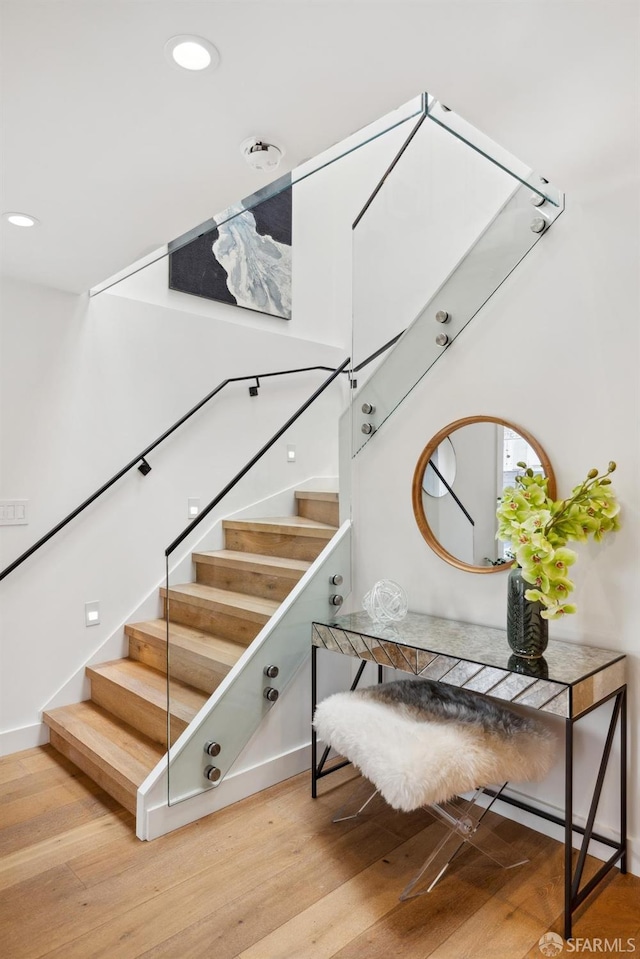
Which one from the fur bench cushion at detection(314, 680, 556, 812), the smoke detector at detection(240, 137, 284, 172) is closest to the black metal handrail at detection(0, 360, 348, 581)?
the smoke detector at detection(240, 137, 284, 172)

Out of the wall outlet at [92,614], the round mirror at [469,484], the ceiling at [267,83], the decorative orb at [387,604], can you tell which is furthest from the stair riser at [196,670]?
the ceiling at [267,83]

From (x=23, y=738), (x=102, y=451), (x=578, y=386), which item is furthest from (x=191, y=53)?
(x=23, y=738)

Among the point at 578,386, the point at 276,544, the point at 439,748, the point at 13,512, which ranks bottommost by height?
the point at 439,748

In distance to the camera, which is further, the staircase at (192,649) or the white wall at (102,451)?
the white wall at (102,451)

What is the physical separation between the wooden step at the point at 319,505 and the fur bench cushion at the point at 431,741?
0.88m

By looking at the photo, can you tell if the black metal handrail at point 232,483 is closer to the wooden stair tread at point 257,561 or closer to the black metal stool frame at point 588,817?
the wooden stair tread at point 257,561

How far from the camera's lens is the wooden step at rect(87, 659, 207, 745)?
2.38 m

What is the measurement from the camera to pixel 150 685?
118 inches

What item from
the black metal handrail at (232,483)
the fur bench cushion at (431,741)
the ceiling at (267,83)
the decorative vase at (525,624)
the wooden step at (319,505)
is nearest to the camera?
the ceiling at (267,83)

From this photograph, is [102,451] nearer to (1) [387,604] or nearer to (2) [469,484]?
(1) [387,604]

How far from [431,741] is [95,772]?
1609mm

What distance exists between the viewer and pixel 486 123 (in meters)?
1.79

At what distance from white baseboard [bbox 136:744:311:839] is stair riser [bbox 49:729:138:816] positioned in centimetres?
12

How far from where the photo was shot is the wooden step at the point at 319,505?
293 centimetres
